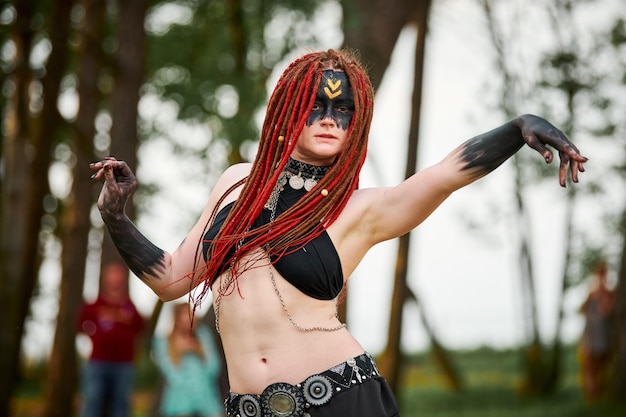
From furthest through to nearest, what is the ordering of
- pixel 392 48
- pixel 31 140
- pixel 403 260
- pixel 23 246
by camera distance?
pixel 31 140
pixel 23 246
pixel 403 260
pixel 392 48

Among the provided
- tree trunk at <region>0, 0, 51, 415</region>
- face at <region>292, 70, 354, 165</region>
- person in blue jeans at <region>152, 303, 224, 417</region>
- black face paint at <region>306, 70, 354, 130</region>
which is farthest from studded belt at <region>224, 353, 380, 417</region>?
tree trunk at <region>0, 0, 51, 415</region>

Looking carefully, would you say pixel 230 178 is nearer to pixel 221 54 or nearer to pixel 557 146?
pixel 557 146

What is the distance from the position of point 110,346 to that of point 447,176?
7.60 meters

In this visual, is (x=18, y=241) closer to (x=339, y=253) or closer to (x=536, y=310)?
(x=536, y=310)

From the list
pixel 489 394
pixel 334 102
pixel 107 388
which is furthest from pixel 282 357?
pixel 489 394

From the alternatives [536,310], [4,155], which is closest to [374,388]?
[536,310]

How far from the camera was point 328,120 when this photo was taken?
11.8 feet

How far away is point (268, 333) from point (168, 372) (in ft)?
21.2

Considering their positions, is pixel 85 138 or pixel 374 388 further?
pixel 85 138

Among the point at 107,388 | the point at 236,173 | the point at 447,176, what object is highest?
the point at 236,173

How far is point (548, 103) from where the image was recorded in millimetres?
15203

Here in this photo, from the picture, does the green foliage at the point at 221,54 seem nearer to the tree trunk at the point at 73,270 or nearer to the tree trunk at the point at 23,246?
the tree trunk at the point at 73,270

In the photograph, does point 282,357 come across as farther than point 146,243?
No

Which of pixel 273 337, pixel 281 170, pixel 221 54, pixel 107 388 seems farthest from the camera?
pixel 221 54
